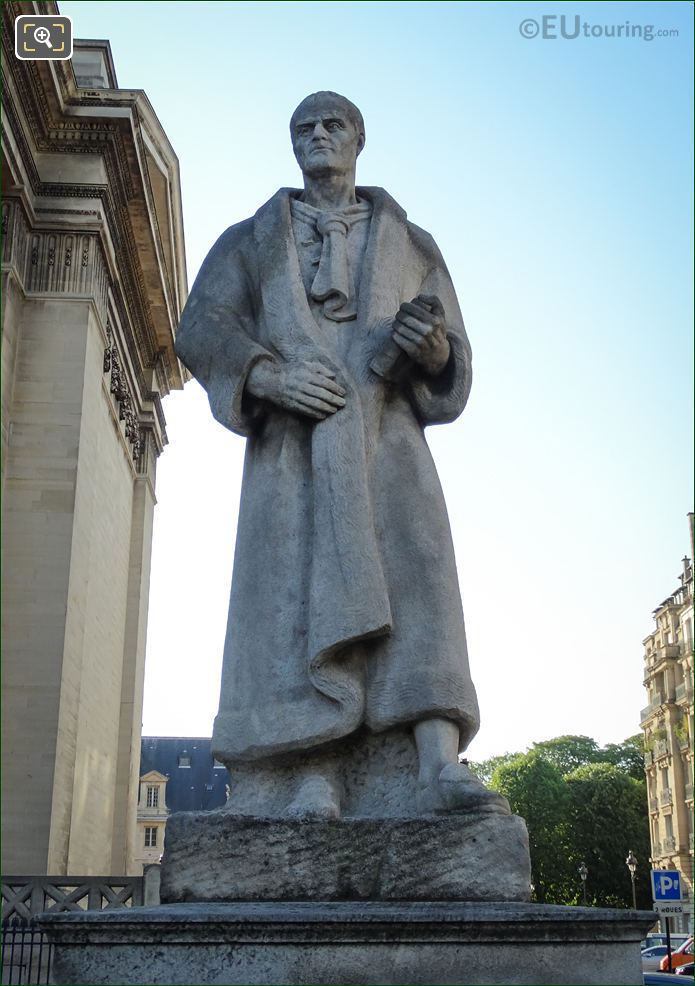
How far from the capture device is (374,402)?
552 cm

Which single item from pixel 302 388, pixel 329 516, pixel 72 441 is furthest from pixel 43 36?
pixel 329 516

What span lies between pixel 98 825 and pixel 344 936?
24439mm

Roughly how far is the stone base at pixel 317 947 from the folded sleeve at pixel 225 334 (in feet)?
8.04

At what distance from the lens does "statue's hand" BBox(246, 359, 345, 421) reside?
210 inches

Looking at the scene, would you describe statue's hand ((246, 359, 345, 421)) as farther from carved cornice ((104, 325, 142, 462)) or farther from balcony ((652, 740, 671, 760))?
balcony ((652, 740, 671, 760))

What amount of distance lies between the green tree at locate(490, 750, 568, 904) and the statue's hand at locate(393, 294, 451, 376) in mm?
71722

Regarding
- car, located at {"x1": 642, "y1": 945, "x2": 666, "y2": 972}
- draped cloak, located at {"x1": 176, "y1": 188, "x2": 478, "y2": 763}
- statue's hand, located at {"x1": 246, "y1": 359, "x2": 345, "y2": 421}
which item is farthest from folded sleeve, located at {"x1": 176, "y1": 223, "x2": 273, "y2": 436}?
car, located at {"x1": 642, "y1": 945, "x2": 666, "y2": 972}

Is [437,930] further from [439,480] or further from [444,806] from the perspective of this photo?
[439,480]

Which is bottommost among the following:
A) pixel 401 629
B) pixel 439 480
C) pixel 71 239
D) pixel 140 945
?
pixel 140 945

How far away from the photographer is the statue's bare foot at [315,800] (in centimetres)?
456

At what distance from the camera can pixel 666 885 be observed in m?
25.0

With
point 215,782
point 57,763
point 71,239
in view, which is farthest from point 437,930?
point 215,782

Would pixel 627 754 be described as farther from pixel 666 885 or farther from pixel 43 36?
pixel 43 36

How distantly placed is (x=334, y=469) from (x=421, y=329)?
0.75m
